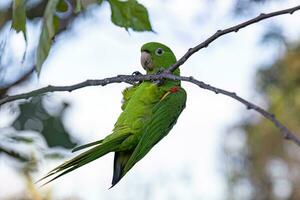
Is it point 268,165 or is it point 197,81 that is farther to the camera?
point 268,165

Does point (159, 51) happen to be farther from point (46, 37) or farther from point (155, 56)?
point (46, 37)

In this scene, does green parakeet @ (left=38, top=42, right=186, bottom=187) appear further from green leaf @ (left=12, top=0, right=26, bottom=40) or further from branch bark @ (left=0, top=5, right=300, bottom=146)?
green leaf @ (left=12, top=0, right=26, bottom=40)

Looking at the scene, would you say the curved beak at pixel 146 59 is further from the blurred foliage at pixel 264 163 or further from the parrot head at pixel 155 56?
the blurred foliage at pixel 264 163

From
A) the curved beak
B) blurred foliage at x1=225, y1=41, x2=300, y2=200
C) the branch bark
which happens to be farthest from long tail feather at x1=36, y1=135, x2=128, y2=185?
blurred foliage at x1=225, y1=41, x2=300, y2=200

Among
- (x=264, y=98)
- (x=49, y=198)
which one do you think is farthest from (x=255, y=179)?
(x=49, y=198)

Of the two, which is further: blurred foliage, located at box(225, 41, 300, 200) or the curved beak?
blurred foliage, located at box(225, 41, 300, 200)

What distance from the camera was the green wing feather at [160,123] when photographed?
45.4 inches

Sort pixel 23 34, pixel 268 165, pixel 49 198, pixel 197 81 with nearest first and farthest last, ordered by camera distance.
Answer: pixel 197 81 → pixel 23 34 → pixel 49 198 → pixel 268 165

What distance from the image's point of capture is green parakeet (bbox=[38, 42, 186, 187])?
1127mm

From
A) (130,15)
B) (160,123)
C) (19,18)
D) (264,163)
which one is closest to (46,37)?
(19,18)

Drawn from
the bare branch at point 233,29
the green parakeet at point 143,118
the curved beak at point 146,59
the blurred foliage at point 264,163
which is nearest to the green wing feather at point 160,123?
the green parakeet at point 143,118

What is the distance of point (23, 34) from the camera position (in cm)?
98

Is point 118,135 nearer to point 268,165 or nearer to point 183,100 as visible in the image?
point 183,100

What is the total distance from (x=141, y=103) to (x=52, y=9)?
29 cm
